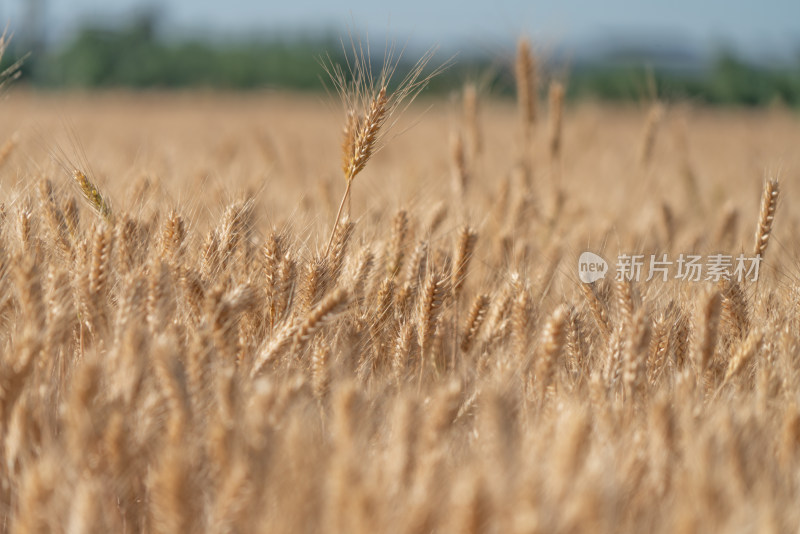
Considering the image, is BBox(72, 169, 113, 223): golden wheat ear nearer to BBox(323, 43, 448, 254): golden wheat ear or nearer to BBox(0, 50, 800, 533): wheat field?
BBox(0, 50, 800, 533): wheat field

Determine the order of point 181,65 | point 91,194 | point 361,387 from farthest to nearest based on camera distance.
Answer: point 181,65 < point 91,194 < point 361,387

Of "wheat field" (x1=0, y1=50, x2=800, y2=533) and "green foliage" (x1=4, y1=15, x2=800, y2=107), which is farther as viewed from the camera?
"green foliage" (x1=4, y1=15, x2=800, y2=107)

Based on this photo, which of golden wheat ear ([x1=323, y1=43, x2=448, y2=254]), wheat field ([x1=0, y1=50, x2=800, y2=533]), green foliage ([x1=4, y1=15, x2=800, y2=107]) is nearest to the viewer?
wheat field ([x1=0, y1=50, x2=800, y2=533])

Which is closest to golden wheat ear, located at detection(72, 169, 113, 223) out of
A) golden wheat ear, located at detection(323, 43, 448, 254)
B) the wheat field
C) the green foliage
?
the wheat field

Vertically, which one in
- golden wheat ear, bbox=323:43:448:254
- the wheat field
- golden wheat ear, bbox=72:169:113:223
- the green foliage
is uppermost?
the green foliage

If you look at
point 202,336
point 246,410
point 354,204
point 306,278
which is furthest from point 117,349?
point 354,204

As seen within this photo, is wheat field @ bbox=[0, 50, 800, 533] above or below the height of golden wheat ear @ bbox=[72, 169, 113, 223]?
below

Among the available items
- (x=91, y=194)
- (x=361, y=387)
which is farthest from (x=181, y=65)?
(x=361, y=387)

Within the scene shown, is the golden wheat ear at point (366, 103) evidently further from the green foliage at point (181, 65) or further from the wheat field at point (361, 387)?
the green foliage at point (181, 65)

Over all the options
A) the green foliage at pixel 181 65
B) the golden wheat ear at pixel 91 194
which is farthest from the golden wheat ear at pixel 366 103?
the green foliage at pixel 181 65

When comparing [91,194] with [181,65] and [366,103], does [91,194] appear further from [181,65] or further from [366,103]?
[181,65]

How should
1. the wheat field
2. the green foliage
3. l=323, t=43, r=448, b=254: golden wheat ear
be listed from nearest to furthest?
1. the wheat field
2. l=323, t=43, r=448, b=254: golden wheat ear
3. the green foliage

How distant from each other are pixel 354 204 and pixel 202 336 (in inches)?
85.7

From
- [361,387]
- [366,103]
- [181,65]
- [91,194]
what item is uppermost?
[181,65]
